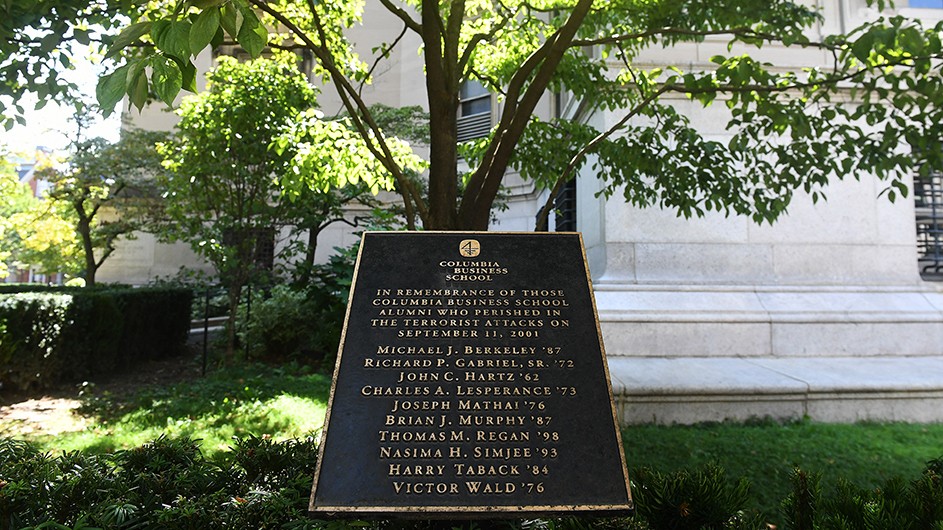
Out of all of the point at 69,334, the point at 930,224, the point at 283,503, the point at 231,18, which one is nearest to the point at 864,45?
the point at 231,18

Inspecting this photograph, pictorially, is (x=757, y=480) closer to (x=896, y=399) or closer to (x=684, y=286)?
(x=896, y=399)

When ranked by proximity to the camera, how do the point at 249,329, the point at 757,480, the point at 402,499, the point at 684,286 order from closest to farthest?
the point at 402,499 < the point at 757,480 < the point at 684,286 < the point at 249,329

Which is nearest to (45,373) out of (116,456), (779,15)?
(116,456)

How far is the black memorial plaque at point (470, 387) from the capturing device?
2.28m

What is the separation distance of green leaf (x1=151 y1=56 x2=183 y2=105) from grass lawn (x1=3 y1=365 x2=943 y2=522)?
3837 mm

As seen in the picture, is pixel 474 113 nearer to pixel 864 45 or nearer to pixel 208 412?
pixel 208 412

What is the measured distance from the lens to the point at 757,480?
4262 millimetres

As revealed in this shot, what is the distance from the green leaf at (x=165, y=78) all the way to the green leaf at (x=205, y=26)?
166mm

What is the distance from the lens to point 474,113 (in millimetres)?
16938

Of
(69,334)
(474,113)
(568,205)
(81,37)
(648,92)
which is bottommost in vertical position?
(69,334)

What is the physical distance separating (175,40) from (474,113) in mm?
15682

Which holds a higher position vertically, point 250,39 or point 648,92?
point 648,92

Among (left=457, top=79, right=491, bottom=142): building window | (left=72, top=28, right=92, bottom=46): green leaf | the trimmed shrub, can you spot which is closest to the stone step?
the trimmed shrub

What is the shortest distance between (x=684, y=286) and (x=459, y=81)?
4683 millimetres
